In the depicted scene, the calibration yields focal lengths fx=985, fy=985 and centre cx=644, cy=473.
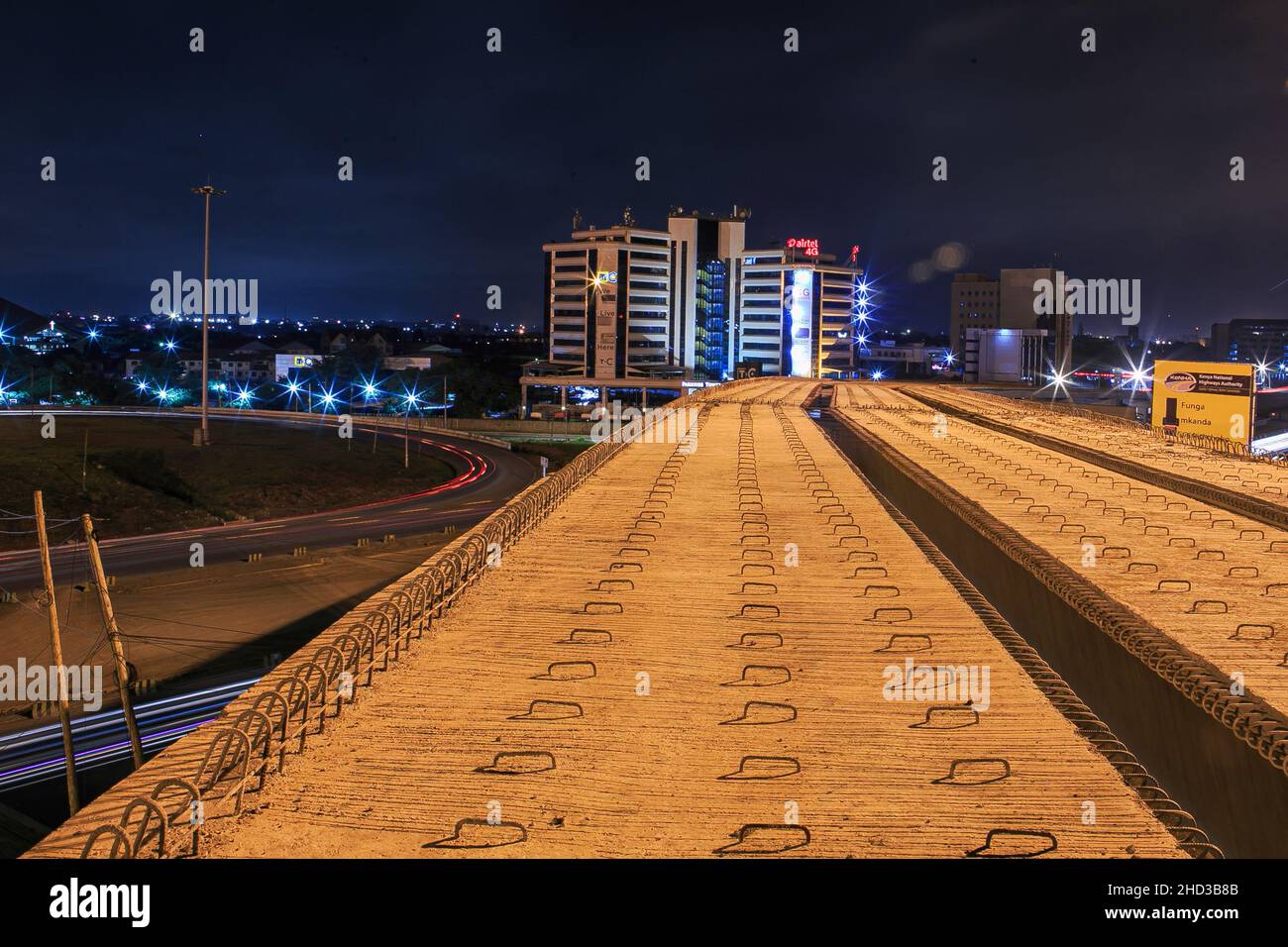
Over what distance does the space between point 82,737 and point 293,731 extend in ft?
49.2

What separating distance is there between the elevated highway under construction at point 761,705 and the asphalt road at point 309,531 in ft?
77.4

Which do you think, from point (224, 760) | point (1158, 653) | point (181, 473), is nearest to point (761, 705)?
point (224, 760)

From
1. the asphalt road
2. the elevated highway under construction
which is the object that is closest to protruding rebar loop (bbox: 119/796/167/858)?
the elevated highway under construction

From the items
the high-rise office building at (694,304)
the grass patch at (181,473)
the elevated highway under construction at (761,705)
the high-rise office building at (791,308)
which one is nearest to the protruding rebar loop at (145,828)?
the elevated highway under construction at (761,705)

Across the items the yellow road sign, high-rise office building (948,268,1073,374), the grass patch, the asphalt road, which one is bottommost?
the asphalt road

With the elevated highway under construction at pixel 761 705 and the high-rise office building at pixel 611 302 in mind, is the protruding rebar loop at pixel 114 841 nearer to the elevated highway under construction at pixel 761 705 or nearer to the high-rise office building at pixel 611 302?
the elevated highway under construction at pixel 761 705

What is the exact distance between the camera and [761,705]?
23.3 ft

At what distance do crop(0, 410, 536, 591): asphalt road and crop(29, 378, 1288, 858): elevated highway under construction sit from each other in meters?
23.6

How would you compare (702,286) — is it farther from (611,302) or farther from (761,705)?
(761,705)

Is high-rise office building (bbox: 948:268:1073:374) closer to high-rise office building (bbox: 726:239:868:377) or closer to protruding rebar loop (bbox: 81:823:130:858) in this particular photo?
high-rise office building (bbox: 726:239:868:377)

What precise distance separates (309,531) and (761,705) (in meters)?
36.1

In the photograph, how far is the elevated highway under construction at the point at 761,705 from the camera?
5125 millimetres

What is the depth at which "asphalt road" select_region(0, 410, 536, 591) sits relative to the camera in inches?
1278
